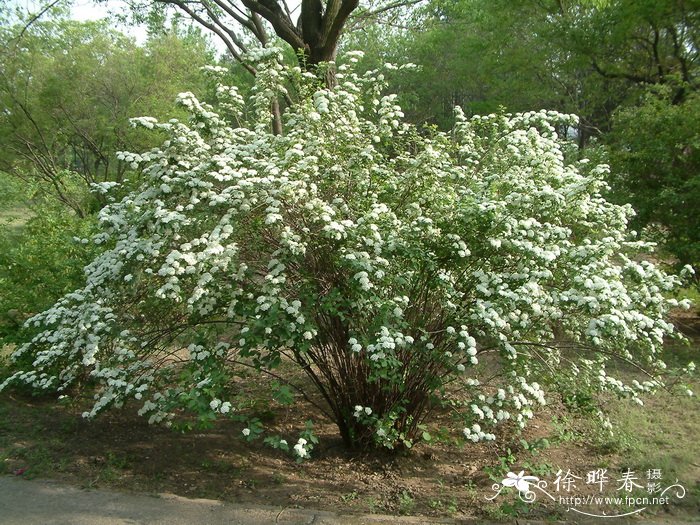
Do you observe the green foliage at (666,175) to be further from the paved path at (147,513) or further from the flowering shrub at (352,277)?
the paved path at (147,513)

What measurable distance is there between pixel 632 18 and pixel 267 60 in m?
10.7

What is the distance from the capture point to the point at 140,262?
13.4 feet

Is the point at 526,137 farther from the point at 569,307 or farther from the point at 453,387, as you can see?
the point at 453,387

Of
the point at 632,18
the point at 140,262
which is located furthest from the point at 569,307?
the point at 632,18

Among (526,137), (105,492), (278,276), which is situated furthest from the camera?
(526,137)

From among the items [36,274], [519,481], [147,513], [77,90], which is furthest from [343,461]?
[77,90]

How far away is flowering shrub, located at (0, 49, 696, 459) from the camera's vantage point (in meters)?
3.80

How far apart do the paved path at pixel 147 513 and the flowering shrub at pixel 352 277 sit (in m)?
0.59

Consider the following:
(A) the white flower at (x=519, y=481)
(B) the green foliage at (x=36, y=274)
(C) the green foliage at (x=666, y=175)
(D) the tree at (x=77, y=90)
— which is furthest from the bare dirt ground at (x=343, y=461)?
(D) the tree at (x=77, y=90)

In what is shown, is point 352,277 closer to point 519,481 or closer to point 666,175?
point 519,481

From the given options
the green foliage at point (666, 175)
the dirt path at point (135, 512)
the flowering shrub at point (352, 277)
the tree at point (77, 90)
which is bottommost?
the dirt path at point (135, 512)

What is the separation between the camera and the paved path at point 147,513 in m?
3.83

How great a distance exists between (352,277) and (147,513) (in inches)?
87.7

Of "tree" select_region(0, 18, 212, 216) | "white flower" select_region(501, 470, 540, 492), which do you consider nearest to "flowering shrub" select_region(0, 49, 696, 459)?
"white flower" select_region(501, 470, 540, 492)
